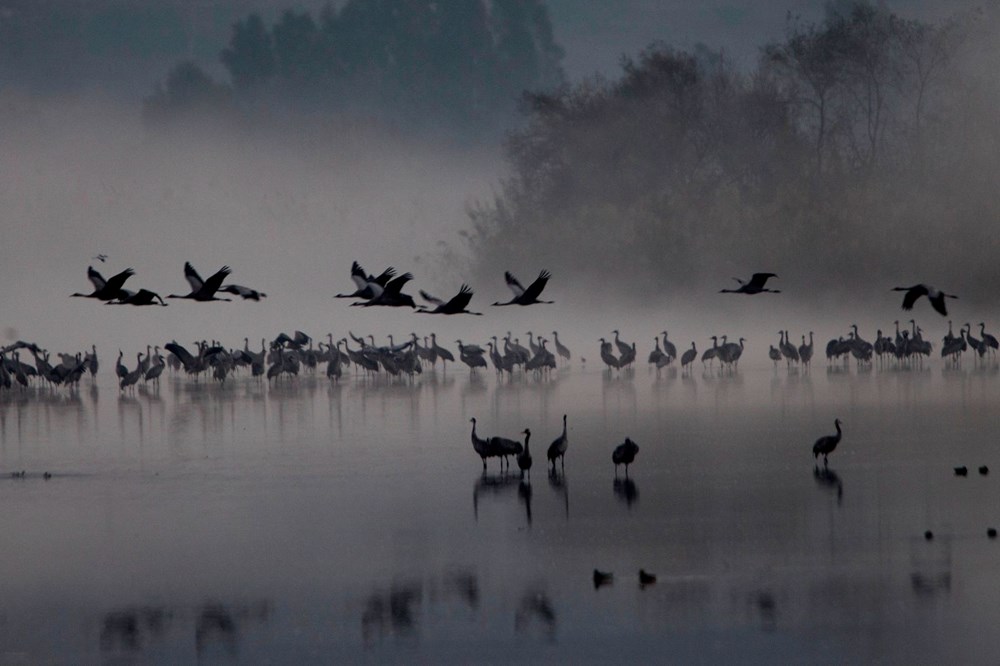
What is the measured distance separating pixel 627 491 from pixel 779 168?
42917 mm

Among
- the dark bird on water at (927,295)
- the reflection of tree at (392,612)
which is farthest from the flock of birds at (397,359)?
the reflection of tree at (392,612)

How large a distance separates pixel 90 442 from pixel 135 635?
9769mm

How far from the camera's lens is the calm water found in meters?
9.22

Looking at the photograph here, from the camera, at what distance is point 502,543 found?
38.2ft

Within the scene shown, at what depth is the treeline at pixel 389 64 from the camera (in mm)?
94000

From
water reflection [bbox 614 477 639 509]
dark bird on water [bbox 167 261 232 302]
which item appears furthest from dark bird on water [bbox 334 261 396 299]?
water reflection [bbox 614 477 639 509]

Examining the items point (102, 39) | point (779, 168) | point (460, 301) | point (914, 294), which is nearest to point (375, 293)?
point (460, 301)

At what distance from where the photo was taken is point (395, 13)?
99812 mm

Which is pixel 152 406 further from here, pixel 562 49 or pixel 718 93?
pixel 562 49

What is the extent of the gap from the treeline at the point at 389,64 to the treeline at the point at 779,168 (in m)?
36.9

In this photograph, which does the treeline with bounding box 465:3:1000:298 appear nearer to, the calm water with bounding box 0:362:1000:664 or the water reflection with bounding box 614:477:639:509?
the calm water with bounding box 0:362:1000:664

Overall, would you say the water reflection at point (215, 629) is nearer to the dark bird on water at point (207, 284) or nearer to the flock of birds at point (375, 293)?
the flock of birds at point (375, 293)

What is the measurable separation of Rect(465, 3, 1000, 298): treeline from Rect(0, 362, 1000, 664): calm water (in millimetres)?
30907

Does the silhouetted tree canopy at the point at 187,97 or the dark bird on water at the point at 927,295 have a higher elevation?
the silhouetted tree canopy at the point at 187,97
